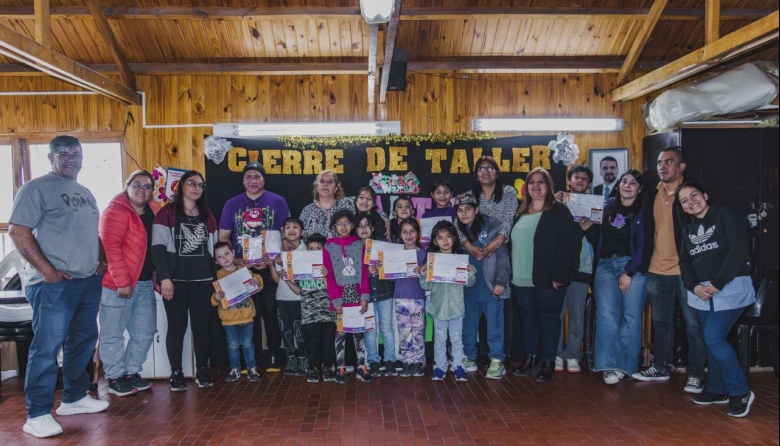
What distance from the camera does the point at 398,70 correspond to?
5914 millimetres

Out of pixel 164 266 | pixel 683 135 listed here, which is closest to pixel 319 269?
pixel 164 266

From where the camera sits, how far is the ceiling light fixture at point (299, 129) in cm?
630

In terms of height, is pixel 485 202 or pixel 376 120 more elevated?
pixel 376 120

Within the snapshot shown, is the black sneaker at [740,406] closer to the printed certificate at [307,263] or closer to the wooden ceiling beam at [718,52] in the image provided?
the wooden ceiling beam at [718,52]

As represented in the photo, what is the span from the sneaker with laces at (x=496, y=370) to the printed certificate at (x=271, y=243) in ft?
7.18

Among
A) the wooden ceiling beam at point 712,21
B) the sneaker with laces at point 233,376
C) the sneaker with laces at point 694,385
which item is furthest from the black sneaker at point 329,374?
the wooden ceiling beam at point 712,21

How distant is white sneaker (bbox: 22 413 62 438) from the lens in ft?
13.0

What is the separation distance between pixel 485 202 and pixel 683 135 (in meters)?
2.24

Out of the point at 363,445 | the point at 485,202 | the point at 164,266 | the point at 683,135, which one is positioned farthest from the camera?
the point at 683,135

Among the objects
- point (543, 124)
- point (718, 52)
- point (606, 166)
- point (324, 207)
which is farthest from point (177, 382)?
point (718, 52)

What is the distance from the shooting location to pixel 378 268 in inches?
195

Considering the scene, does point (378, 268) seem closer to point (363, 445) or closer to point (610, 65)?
point (363, 445)

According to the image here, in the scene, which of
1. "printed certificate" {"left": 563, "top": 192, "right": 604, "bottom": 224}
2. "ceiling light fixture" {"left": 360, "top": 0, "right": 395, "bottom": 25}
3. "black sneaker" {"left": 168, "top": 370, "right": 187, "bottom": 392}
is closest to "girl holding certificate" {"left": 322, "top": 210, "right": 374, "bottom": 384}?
"black sneaker" {"left": 168, "top": 370, "right": 187, "bottom": 392}

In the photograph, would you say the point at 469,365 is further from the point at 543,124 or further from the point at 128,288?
the point at 128,288
